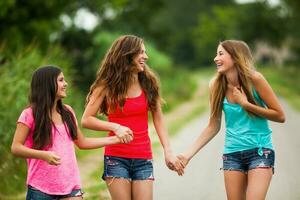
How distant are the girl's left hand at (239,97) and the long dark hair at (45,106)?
1317mm

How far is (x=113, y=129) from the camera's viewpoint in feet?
18.7

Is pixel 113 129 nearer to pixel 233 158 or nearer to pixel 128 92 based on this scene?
pixel 128 92

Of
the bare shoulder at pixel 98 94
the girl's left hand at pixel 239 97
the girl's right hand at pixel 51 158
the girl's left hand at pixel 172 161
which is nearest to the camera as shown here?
the girl's right hand at pixel 51 158

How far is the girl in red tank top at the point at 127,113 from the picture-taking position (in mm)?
5695

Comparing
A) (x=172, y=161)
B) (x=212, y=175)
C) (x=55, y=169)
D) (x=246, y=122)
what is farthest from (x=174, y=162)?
(x=212, y=175)

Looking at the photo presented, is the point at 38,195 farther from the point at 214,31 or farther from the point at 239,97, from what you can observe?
the point at 214,31

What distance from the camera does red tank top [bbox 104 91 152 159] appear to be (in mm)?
5746

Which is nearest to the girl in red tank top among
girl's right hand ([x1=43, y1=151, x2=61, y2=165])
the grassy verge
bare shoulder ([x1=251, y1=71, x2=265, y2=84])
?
→ girl's right hand ([x1=43, y1=151, x2=61, y2=165])

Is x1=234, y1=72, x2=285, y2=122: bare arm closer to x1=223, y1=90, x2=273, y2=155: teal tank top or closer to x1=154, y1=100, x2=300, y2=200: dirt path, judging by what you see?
x1=223, y1=90, x2=273, y2=155: teal tank top

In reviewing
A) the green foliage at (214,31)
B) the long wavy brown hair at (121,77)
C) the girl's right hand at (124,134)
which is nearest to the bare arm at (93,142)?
the girl's right hand at (124,134)

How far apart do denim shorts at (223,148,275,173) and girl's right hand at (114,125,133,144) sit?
85 cm

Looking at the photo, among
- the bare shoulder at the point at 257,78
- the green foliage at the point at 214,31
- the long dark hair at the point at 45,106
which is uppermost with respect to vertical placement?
the green foliage at the point at 214,31

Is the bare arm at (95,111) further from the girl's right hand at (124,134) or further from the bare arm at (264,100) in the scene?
the bare arm at (264,100)

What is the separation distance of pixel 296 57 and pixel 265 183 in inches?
2206
